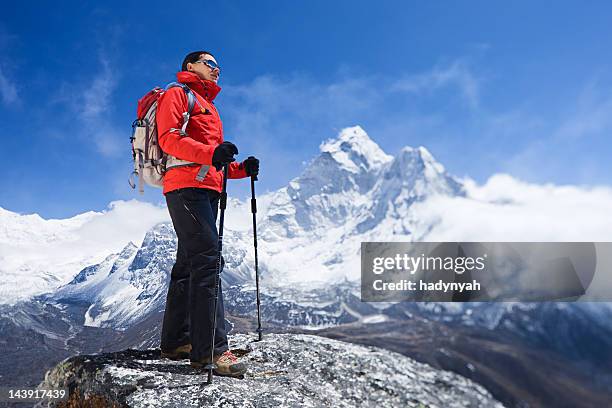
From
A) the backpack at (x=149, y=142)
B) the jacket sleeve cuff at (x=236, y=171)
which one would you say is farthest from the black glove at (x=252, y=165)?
the backpack at (x=149, y=142)

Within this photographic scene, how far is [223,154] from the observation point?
14.6 feet

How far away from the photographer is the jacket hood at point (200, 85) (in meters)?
5.30

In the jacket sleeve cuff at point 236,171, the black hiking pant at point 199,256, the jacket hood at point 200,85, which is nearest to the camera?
the black hiking pant at point 199,256

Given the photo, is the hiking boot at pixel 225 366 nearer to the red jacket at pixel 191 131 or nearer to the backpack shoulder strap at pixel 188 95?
the red jacket at pixel 191 131

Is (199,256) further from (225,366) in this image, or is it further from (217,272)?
(225,366)

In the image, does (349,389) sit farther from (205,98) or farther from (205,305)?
(205,98)

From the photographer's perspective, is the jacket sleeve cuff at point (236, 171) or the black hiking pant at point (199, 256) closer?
the black hiking pant at point (199, 256)

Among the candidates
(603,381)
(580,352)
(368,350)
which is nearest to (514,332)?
(580,352)

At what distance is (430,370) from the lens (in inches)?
239

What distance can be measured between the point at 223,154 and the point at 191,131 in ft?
2.93

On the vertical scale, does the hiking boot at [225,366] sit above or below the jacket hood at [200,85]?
below

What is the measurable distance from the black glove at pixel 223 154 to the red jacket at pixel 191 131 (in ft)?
0.29

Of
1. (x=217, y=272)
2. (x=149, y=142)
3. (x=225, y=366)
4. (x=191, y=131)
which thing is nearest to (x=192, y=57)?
(x=191, y=131)

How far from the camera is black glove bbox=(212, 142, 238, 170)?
4.46 metres
